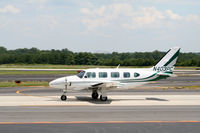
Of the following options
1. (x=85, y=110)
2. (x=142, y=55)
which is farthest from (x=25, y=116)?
(x=142, y=55)

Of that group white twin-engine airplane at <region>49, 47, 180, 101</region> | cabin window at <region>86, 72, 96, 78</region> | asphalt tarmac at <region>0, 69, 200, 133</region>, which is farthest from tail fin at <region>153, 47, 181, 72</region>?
cabin window at <region>86, 72, 96, 78</region>

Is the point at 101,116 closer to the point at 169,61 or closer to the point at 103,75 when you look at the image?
the point at 103,75

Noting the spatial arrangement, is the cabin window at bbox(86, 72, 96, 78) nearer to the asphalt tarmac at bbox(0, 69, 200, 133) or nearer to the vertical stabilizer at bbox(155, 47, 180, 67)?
the asphalt tarmac at bbox(0, 69, 200, 133)

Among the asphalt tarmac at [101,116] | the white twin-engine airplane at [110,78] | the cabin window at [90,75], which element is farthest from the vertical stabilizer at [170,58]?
the cabin window at [90,75]

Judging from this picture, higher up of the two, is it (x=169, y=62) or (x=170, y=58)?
(x=170, y=58)

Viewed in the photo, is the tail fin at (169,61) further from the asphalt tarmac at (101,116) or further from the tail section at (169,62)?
the asphalt tarmac at (101,116)

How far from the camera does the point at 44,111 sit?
1852 centimetres

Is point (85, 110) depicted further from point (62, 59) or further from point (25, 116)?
point (62, 59)

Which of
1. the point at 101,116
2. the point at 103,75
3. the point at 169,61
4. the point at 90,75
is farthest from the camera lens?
the point at 169,61

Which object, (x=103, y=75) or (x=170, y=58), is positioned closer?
(x=103, y=75)

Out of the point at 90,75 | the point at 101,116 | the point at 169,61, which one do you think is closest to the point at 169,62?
the point at 169,61

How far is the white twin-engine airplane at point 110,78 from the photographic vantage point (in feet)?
76.6

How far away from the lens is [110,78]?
24219 mm
